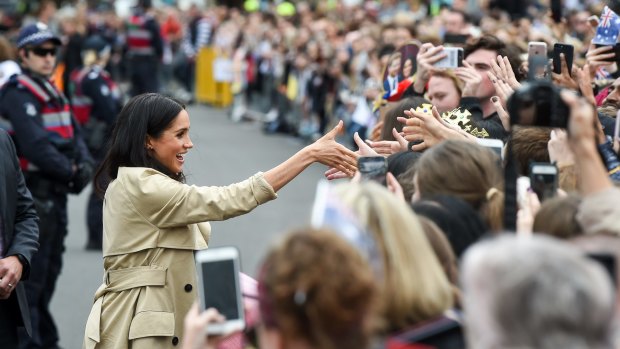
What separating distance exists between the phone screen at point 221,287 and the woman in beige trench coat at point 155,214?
6.31 feet

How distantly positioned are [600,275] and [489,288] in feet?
0.88

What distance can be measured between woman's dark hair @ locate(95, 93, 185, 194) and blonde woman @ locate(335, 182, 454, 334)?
2329mm

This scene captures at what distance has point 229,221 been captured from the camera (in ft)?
46.0

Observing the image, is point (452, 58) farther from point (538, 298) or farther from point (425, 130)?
point (538, 298)

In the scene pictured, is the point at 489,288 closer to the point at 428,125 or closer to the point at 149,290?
the point at 428,125

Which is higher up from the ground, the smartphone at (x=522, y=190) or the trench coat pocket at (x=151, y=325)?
the smartphone at (x=522, y=190)

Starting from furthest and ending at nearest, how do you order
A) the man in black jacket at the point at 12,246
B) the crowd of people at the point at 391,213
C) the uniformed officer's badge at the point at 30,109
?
the uniformed officer's badge at the point at 30,109 → the man in black jacket at the point at 12,246 → the crowd of people at the point at 391,213

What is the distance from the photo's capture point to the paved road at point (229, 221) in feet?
33.7

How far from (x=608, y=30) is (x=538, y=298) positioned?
14.9ft

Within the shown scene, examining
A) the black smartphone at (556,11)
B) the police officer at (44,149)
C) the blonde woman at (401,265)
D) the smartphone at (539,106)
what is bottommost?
the police officer at (44,149)

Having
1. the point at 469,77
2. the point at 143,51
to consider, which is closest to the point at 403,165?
the point at 469,77

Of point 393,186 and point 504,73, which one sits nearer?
point 393,186

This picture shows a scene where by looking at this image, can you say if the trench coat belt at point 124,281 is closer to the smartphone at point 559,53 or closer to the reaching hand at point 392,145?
the reaching hand at point 392,145

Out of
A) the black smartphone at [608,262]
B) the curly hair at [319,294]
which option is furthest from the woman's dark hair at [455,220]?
the curly hair at [319,294]
